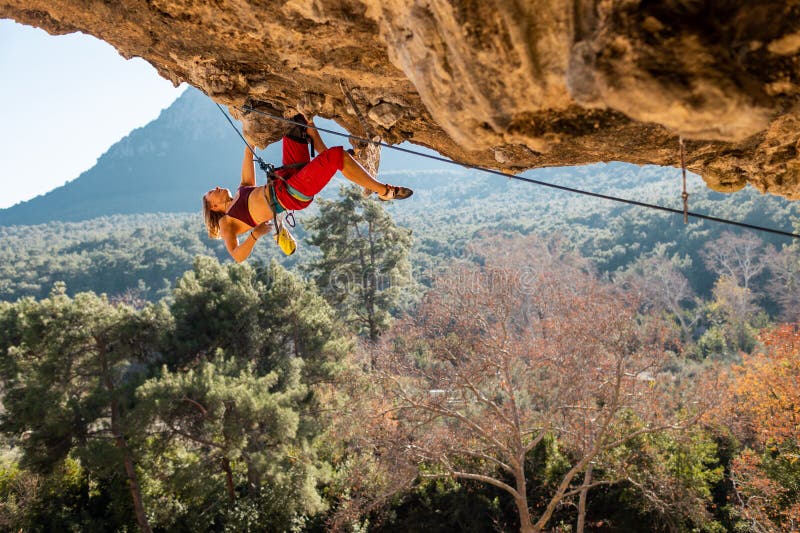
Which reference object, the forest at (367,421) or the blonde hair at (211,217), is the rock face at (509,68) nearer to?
the blonde hair at (211,217)

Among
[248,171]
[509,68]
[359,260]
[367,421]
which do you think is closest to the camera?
[509,68]

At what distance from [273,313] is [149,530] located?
5662 millimetres

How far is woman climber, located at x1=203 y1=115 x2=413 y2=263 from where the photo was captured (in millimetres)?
3170

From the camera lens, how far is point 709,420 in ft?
35.8

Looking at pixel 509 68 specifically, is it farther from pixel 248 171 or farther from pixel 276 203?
pixel 248 171

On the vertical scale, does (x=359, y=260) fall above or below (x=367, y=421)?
above

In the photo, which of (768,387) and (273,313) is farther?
(273,313)

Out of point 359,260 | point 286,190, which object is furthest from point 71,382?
point 359,260

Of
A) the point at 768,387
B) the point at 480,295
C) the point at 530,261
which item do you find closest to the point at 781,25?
the point at 480,295

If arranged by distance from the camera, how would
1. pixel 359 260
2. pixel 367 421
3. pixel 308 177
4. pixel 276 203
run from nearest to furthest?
1. pixel 308 177
2. pixel 276 203
3. pixel 367 421
4. pixel 359 260

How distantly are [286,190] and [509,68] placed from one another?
187cm

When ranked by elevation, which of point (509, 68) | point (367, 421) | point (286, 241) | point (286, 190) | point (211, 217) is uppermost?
point (509, 68)

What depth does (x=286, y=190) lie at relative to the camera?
329 cm

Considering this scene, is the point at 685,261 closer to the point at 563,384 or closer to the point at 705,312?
the point at 705,312
